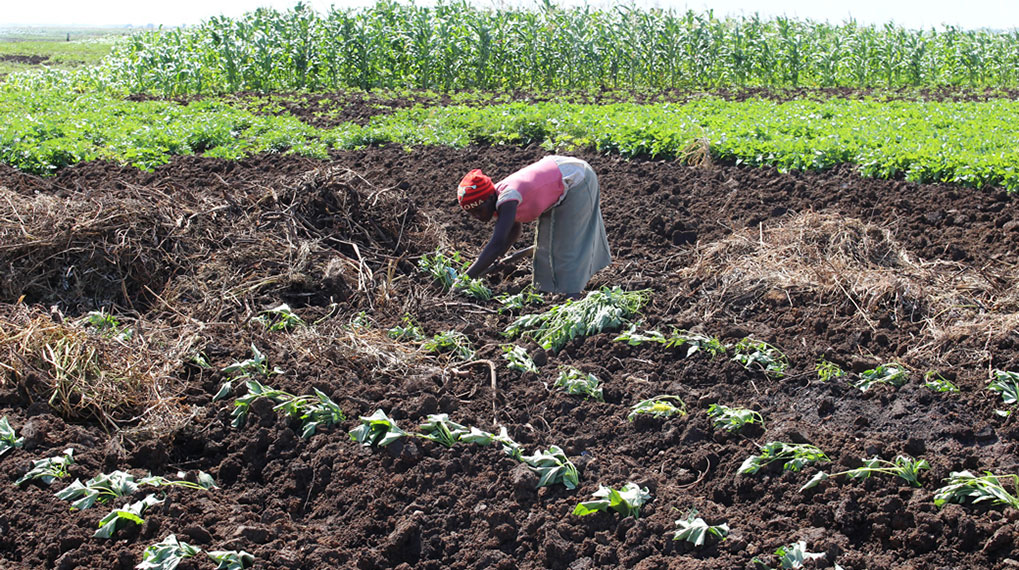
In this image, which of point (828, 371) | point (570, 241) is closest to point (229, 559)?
point (828, 371)

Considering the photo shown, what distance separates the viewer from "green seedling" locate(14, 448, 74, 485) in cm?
383

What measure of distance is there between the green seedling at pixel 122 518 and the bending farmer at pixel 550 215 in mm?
2564

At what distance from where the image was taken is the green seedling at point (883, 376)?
479 centimetres

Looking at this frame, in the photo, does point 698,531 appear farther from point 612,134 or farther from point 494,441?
point 612,134

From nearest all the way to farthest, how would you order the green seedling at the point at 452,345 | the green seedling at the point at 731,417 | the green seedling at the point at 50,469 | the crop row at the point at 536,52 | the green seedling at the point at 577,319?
the green seedling at the point at 50,469 < the green seedling at the point at 731,417 < the green seedling at the point at 452,345 < the green seedling at the point at 577,319 < the crop row at the point at 536,52

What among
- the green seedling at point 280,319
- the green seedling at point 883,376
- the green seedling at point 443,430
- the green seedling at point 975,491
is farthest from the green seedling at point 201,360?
the green seedling at point 975,491

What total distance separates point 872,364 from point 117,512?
155 inches

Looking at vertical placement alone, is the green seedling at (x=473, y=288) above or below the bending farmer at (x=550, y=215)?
below

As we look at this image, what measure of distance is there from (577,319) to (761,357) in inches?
44.4

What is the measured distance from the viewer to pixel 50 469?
12.7 feet

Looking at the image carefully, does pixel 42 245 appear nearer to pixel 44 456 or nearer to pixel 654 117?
pixel 44 456

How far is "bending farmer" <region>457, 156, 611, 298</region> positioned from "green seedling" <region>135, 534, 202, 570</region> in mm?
2722

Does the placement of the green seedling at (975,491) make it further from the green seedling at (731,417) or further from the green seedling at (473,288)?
the green seedling at (473,288)

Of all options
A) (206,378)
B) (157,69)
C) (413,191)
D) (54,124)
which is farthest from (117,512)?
(157,69)
